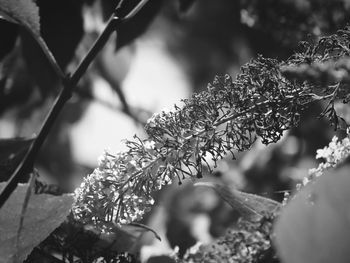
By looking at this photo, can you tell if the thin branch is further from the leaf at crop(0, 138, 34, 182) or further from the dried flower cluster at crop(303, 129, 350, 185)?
the dried flower cluster at crop(303, 129, 350, 185)

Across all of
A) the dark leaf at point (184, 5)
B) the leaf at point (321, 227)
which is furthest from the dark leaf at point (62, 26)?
the leaf at point (321, 227)

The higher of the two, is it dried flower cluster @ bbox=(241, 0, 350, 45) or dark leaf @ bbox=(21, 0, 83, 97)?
dried flower cluster @ bbox=(241, 0, 350, 45)

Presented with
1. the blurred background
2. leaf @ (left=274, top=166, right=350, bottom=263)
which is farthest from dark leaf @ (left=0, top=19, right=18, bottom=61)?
leaf @ (left=274, top=166, right=350, bottom=263)

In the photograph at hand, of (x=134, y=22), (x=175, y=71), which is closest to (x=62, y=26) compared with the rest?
(x=134, y=22)

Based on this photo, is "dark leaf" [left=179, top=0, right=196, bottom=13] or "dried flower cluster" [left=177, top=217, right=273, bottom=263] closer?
"dried flower cluster" [left=177, top=217, right=273, bottom=263]

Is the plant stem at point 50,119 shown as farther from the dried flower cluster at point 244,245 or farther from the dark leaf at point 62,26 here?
→ the dark leaf at point 62,26

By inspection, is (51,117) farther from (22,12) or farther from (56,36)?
(56,36)
